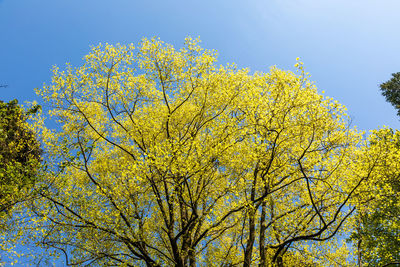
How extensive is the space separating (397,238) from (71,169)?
19.0 metres

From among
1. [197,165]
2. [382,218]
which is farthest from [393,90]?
[197,165]

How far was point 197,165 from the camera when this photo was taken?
12.0 metres

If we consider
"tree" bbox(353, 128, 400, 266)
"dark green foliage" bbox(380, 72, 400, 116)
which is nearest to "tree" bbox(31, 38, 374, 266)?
"tree" bbox(353, 128, 400, 266)

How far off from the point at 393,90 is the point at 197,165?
2140 centimetres

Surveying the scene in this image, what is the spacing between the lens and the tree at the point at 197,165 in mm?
13242

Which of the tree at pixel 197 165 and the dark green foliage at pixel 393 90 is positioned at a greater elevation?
the dark green foliage at pixel 393 90

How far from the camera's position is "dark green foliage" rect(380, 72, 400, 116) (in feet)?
80.5

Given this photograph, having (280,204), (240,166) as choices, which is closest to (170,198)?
(240,166)

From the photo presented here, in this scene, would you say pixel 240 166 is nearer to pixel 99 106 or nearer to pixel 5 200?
pixel 99 106

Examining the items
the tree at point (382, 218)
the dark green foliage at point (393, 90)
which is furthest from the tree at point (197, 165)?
the dark green foliage at point (393, 90)

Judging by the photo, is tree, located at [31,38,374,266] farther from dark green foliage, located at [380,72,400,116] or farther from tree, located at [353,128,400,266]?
dark green foliage, located at [380,72,400,116]

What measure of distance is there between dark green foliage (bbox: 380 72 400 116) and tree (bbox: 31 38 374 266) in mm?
10398

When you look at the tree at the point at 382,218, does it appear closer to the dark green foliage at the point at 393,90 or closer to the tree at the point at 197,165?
the tree at the point at 197,165

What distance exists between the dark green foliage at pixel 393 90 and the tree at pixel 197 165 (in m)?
10.4
